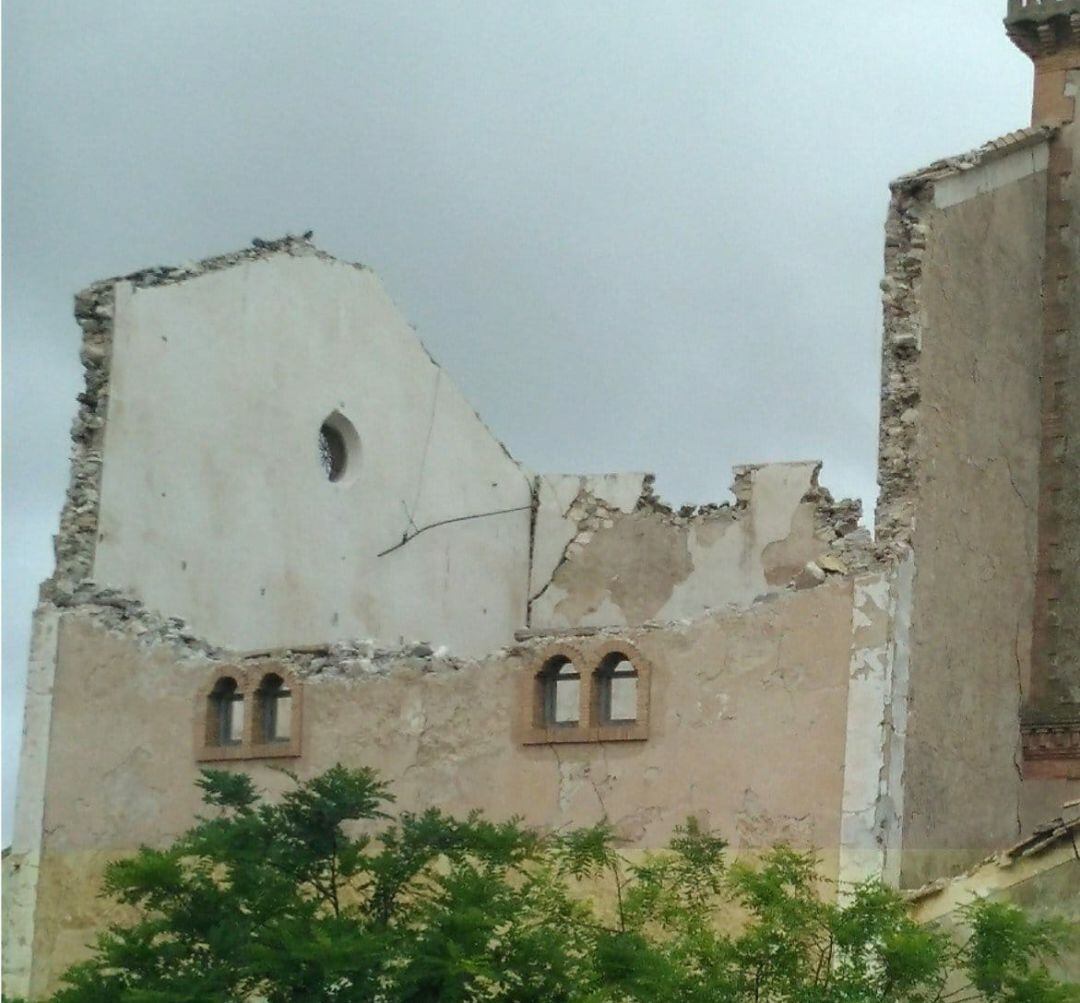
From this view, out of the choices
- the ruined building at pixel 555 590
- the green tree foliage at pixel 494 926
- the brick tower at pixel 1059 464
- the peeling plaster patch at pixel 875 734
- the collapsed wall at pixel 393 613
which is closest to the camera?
the green tree foliage at pixel 494 926

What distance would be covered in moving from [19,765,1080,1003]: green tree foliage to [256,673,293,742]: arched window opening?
230 cm

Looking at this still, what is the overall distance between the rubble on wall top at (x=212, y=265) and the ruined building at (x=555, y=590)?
32 millimetres

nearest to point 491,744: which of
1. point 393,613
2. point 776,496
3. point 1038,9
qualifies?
point 393,613

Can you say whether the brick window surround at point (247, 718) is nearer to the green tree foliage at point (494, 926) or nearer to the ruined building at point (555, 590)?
the ruined building at point (555, 590)

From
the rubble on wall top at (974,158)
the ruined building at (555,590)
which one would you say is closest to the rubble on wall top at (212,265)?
the ruined building at (555,590)

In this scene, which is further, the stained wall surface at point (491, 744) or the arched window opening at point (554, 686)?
the arched window opening at point (554, 686)

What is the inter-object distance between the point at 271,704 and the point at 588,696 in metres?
2.87

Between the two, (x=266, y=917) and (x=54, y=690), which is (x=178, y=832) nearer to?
(x=54, y=690)

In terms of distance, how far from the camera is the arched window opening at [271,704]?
22.0 m

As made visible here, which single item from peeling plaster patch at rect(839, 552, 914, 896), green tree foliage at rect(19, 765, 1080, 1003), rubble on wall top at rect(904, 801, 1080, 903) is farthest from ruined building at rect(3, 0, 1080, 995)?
green tree foliage at rect(19, 765, 1080, 1003)

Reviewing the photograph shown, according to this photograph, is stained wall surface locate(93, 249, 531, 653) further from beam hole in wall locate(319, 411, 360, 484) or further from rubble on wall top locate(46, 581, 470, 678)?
rubble on wall top locate(46, 581, 470, 678)

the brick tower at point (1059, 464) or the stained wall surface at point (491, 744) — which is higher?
the brick tower at point (1059, 464)

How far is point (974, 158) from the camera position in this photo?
21906mm

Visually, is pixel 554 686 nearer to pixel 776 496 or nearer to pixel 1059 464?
pixel 1059 464
